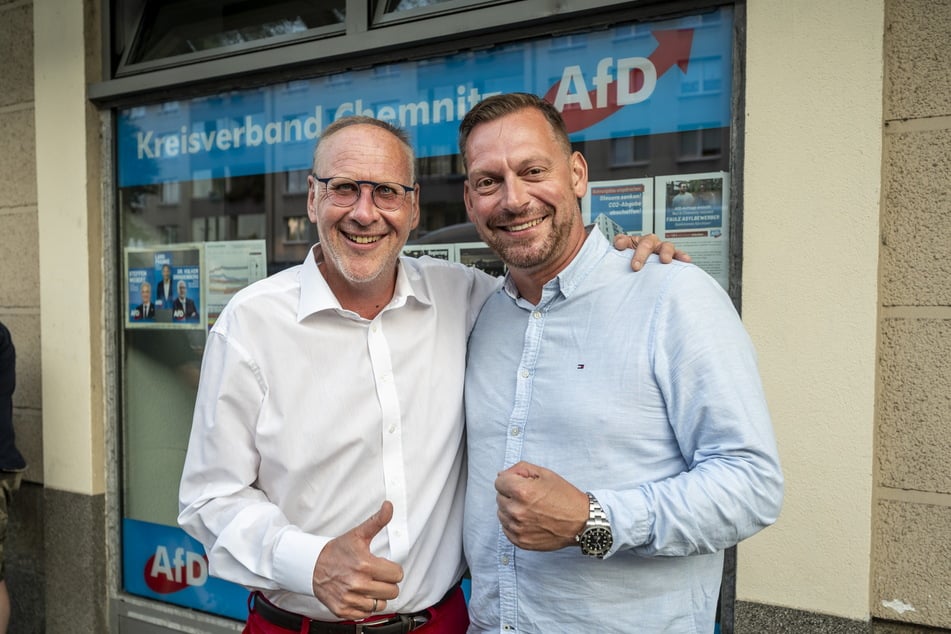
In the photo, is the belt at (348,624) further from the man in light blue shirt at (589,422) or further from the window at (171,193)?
the window at (171,193)

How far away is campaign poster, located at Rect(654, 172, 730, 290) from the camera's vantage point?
8.69ft

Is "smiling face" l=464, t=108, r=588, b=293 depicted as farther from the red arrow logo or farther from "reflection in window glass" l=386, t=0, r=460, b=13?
"reflection in window glass" l=386, t=0, r=460, b=13

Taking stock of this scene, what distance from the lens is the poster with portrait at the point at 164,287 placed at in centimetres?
402

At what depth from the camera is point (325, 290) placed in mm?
2068

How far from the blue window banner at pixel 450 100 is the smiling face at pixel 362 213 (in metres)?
1.16

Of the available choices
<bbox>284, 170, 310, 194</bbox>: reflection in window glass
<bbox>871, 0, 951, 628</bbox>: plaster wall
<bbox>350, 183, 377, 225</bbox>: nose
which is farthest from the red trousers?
<bbox>284, 170, 310, 194</bbox>: reflection in window glass

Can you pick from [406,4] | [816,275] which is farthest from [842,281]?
[406,4]

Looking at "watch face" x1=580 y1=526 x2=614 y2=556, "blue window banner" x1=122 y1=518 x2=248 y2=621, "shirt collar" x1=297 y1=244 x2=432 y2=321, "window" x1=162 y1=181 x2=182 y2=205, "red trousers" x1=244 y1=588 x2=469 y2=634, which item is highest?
"window" x1=162 y1=181 x2=182 y2=205

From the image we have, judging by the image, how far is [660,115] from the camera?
110 inches

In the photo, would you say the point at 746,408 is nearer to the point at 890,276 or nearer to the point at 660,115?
the point at 890,276

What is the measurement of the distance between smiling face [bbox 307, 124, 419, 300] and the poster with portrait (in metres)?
2.20

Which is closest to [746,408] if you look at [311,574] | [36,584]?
[311,574]

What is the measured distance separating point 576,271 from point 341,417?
2.46 feet

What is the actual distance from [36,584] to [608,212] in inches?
155
